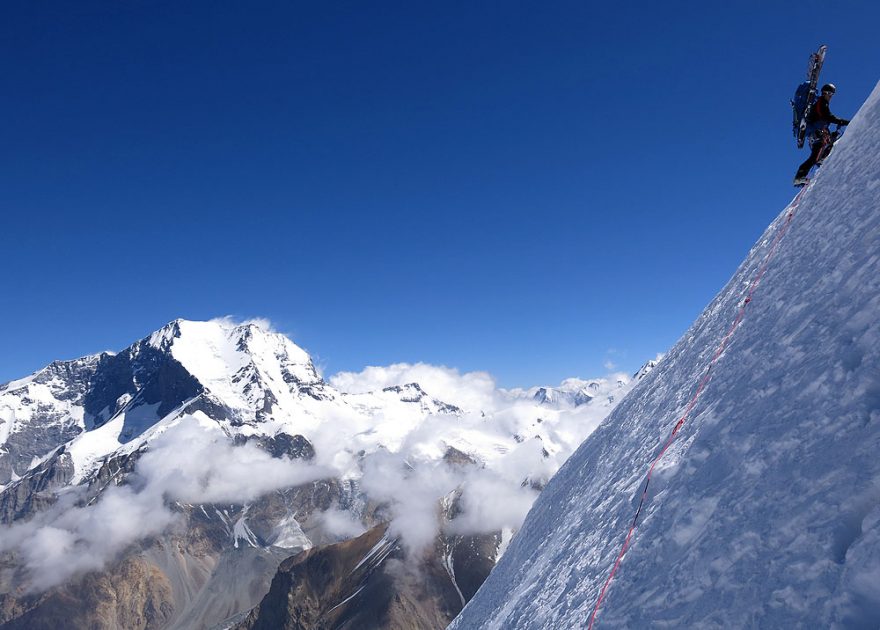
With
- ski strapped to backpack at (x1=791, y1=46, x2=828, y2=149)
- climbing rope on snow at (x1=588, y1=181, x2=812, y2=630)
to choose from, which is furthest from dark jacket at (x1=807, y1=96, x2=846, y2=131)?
climbing rope on snow at (x1=588, y1=181, x2=812, y2=630)

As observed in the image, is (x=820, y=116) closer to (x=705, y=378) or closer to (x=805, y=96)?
(x=805, y=96)

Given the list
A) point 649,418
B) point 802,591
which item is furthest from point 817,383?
point 649,418

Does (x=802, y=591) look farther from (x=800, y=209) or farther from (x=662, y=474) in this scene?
(x=800, y=209)

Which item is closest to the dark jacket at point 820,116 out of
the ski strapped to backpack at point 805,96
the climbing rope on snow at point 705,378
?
the ski strapped to backpack at point 805,96

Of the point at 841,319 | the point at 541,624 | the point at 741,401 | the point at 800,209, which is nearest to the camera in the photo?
the point at 841,319

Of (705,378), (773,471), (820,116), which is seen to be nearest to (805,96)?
(820,116)

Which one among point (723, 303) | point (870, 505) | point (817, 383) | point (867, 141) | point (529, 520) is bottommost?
point (529, 520)

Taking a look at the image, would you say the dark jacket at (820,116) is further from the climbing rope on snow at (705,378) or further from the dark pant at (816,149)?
the climbing rope on snow at (705,378)
